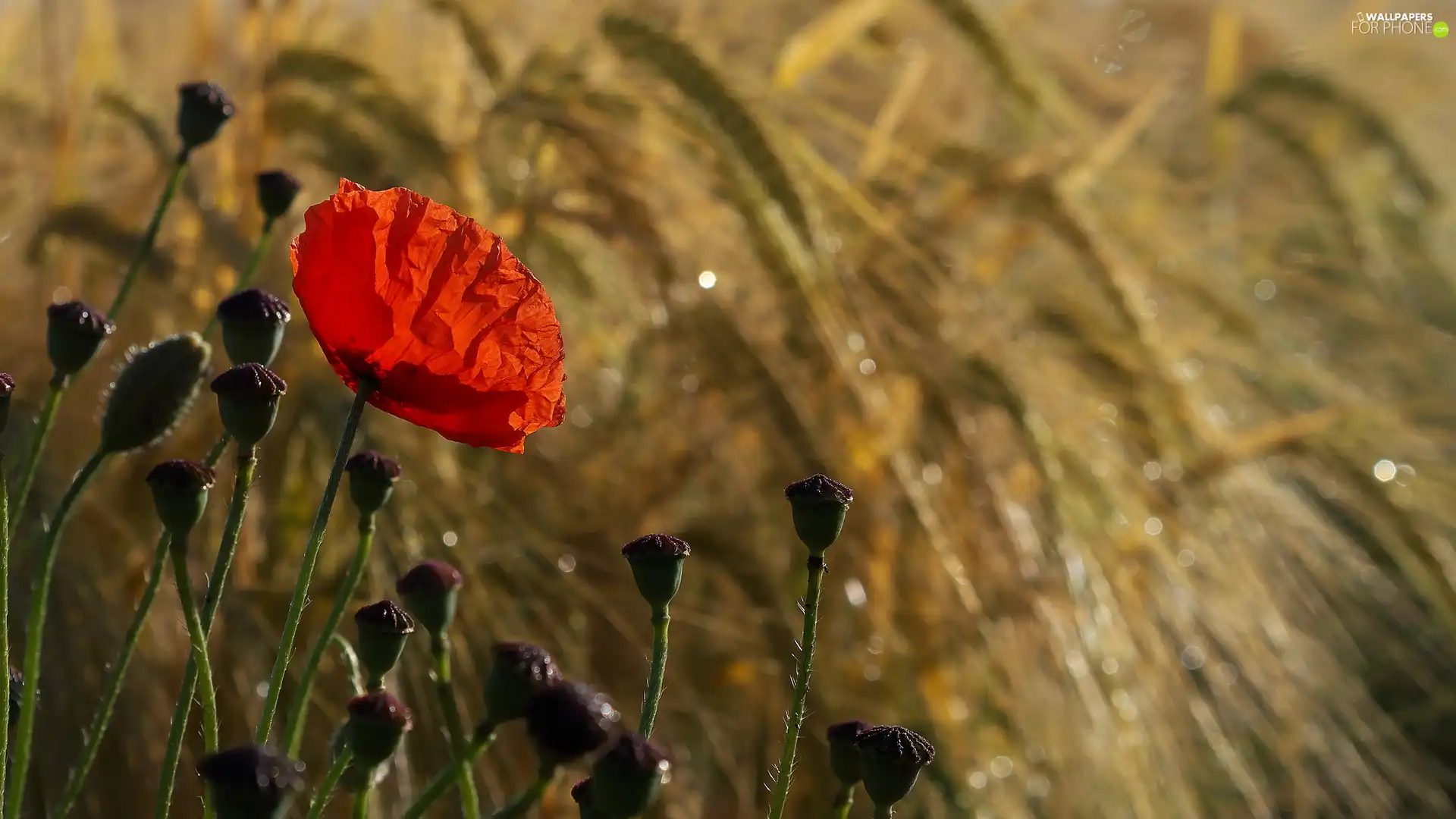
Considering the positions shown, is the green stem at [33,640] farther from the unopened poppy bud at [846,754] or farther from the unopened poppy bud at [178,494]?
the unopened poppy bud at [846,754]

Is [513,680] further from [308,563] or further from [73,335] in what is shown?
[73,335]

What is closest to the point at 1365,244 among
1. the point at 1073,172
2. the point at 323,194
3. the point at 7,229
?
the point at 1073,172

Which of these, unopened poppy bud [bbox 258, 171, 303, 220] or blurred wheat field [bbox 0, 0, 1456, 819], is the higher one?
blurred wheat field [bbox 0, 0, 1456, 819]

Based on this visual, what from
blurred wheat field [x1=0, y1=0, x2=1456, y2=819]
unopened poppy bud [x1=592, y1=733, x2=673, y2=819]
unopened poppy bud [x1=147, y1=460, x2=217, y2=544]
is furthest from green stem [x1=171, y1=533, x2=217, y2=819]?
blurred wheat field [x1=0, y1=0, x2=1456, y2=819]

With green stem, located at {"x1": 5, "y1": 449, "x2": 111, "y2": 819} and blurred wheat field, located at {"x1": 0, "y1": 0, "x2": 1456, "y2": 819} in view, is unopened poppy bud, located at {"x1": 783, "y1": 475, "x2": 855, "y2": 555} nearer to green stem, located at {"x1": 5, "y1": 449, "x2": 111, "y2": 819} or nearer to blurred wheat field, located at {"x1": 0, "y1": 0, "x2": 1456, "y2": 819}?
green stem, located at {"x1": 5, "y1": 449, "x2": 111, "y2": 819}

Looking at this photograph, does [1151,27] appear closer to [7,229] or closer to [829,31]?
[829,31]

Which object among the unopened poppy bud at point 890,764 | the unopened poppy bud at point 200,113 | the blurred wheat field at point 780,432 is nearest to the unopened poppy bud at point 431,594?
the unopened poppy bud at point 890,764
